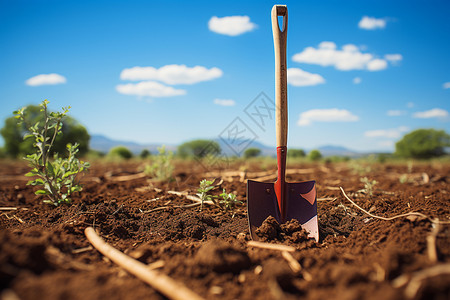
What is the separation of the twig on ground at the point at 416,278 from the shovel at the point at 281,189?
1339mm

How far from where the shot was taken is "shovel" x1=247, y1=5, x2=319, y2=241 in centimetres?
289

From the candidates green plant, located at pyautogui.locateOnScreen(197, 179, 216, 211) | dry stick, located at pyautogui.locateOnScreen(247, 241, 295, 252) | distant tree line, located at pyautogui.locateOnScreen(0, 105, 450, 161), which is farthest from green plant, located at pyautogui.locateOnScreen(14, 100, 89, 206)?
distant tree line, located at pyautogui.locateOnScreen(0, 105, 450, 161)

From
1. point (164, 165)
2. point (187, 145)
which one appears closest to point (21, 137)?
point (187, 145)

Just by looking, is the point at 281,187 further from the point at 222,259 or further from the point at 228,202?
the point at 222,259

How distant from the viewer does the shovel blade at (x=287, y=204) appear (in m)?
2.79

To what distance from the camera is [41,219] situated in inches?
116

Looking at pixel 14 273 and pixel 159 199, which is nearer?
pixel 14 273

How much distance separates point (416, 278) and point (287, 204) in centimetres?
163

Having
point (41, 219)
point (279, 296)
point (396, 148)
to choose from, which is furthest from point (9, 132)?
point (396, 148)

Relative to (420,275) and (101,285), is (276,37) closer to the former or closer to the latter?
(420,275)

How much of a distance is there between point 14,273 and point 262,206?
208 cm

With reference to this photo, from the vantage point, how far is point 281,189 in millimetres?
2992

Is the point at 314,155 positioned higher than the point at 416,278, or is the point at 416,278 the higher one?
the point at 314,155

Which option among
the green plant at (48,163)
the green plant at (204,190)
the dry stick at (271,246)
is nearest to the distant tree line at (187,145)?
the green plant at (48,163)
